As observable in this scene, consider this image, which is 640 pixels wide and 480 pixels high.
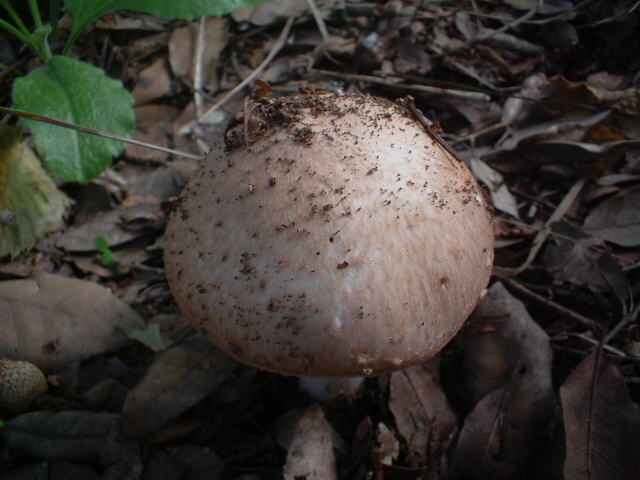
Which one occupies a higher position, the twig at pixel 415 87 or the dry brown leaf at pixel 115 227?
the twig at pixel 415 87

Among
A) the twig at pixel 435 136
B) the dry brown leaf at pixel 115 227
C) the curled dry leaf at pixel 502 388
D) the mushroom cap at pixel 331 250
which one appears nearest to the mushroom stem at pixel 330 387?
the curled dry leaf at pixel 502 388

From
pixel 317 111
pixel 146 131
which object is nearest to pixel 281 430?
pixel 317 111

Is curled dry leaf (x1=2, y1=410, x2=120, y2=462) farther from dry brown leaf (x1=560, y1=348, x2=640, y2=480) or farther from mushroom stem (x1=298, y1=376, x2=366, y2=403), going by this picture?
dry brown leaf (x1=560, y1=348, x2=640, y2=480)

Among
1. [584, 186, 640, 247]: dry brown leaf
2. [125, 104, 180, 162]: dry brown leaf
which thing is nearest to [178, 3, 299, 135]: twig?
[125, 104, 180, 162]: dry brown leaf

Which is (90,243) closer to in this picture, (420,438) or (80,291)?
(80,291)

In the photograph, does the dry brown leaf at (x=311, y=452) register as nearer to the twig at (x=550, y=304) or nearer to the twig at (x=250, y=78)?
the twig at (x=550, y=304)
